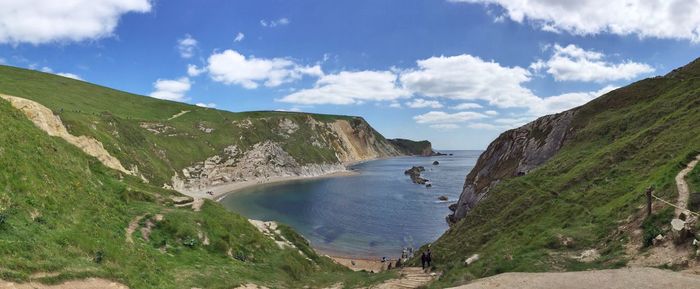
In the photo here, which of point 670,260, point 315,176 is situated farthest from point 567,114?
point 315,176

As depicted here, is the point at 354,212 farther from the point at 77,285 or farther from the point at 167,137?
the point at 77,285

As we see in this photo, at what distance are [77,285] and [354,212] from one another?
8650 cm

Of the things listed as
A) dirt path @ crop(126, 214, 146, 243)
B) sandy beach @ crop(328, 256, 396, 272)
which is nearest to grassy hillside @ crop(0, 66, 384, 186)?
sandy beach @ crop(328, 256, 396, 272)

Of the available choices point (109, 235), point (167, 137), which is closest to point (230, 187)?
point (167, 137)

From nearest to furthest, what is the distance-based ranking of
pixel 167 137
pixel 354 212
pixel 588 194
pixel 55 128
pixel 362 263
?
pixel 588 194 < pixel 55 128 < pixel 362 263 < pixel 354 212 < pixel 167 137

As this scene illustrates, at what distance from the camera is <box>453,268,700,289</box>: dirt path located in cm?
1683

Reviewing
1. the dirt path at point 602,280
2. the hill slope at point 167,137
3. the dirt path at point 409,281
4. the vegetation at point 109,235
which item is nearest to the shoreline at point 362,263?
the vegetation at point 109,235

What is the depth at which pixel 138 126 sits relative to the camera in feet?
444

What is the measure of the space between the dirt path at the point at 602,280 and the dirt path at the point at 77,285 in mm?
16319

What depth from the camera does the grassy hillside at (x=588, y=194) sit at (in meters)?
25.5

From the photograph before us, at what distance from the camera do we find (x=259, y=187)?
143250mm

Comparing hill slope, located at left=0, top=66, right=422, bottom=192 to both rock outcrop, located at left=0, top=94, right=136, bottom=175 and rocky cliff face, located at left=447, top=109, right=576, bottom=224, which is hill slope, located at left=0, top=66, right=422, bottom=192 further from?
rocky cliff face, located at left=447, top=109, right=576, bottom=224

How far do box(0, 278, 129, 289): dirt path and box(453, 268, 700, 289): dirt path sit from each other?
53.5ft

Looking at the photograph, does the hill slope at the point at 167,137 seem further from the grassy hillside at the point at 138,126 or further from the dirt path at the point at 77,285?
the dirt path at the point at 77,285
